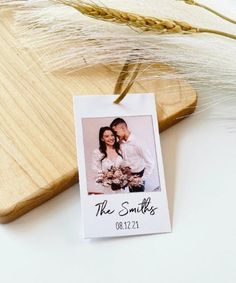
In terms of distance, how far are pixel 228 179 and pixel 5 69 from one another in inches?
14.5

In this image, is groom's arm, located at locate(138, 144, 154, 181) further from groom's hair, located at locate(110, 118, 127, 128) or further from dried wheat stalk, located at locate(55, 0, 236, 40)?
dried wheat stalk, located at locate(55, 0, 236, 40)

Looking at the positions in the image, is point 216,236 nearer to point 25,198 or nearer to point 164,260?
point 164,260

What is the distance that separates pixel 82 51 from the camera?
80cm

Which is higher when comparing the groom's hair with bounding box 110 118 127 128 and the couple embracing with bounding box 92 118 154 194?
the groom's hair with bounding box 110 118 127 128

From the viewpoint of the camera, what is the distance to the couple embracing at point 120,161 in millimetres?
691

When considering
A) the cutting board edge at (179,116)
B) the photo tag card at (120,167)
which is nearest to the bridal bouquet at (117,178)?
the photo tag card at (120,167)

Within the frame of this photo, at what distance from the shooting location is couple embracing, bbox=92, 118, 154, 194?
691mm

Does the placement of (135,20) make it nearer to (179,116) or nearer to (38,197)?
(179,116)

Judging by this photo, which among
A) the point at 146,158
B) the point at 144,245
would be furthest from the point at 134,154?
the point at 144,245

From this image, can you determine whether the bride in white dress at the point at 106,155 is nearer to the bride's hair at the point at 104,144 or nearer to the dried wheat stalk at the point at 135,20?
the bride's hair at the point at 104,144

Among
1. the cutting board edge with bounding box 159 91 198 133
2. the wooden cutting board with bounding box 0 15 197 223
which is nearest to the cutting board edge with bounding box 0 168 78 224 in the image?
the wooden cutting board with bounding box 0 15 197 223

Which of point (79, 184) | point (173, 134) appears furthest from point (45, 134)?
point (173, 134)

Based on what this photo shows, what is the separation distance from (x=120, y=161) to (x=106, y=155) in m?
0.02

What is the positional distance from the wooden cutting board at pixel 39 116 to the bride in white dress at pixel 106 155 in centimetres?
3
